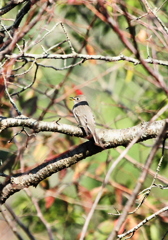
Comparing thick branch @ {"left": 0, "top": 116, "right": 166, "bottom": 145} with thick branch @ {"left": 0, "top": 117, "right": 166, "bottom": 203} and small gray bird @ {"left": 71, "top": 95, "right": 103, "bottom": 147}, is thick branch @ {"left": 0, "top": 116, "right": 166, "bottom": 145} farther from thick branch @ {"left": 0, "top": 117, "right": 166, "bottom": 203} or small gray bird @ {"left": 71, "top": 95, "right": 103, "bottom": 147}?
small gray bird @ {"left": 71, "top": 95, "right": 103, "bottom": 147}

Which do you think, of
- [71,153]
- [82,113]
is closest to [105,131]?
[71,153]

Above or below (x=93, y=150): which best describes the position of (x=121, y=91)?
above

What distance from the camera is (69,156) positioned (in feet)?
9.89

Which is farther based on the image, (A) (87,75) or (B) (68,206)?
(A) (87,75)

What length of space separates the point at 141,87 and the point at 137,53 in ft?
16.5

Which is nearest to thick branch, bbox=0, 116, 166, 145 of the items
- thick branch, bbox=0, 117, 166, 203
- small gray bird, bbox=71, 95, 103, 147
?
thick branch, bbox=0, 117, 166, 203

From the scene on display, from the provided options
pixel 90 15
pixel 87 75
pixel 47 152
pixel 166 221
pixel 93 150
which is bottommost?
pixel 166 221

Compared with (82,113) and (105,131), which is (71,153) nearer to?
(105,131)

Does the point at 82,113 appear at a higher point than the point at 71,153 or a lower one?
higher

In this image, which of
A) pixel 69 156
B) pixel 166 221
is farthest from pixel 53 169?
pixel 166 221

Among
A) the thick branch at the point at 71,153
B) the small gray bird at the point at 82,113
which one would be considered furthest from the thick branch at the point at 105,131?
the small gray bird at the point at 82,113

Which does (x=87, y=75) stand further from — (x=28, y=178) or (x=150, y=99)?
(x=28, y=178)

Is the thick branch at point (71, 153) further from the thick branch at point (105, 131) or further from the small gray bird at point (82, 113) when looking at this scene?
the small gray bird at point (82, 113)

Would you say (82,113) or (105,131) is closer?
(105,131)
